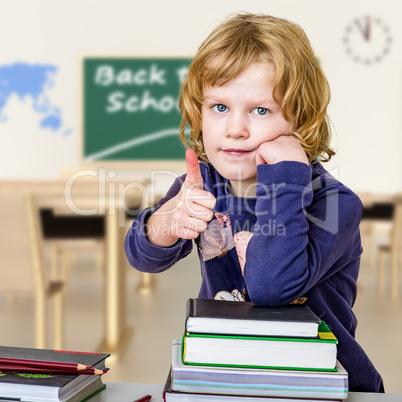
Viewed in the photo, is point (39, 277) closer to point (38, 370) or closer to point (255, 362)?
point (38, 370)

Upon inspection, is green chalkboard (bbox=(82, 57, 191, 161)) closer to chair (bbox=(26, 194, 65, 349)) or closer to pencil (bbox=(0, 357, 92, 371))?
chair (bbox=(26, 194, 65, 349))

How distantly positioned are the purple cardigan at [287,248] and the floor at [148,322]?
1431mm

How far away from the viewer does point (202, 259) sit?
865mm

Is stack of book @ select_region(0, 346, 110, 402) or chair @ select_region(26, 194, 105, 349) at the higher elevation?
stack of book @ select_region(0, 346, 110, 402)

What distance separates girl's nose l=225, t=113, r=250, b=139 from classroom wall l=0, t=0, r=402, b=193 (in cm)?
475

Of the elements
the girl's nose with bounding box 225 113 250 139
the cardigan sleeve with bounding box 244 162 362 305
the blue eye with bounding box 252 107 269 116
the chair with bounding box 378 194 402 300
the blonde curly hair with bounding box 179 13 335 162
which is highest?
the blonde curly hair with bounding box 179 13 335 162

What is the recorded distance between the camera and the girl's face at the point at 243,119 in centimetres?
76

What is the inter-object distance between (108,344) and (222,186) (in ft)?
6.29

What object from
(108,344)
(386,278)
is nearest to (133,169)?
(386,278)

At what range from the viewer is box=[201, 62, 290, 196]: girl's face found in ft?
2.50

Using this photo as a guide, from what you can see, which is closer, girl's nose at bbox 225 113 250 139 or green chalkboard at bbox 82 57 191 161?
girl's nose at bbox 225 113 250 139

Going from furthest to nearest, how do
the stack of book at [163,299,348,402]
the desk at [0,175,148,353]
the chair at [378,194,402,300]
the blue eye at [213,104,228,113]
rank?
the chair at [378,194,402,300]
the desk at [0,175,148,353]
the blue eye at [213,104,228,113]
the stack of book at [163,299,348,402]

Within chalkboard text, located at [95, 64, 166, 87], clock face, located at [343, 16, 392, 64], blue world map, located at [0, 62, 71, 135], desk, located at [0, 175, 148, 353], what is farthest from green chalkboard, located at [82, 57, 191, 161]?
desk, located at [0, 175, 148, 353]

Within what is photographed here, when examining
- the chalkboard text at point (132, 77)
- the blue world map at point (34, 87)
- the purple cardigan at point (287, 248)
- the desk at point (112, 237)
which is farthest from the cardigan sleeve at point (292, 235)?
the blue world map at point (34, 87)
